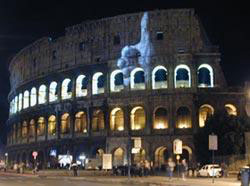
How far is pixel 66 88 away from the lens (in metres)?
76.6

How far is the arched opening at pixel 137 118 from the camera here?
2618 inches

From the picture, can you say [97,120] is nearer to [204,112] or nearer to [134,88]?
[134,88]

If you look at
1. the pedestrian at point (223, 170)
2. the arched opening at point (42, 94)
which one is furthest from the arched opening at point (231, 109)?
the arched opening at point (42, 94)

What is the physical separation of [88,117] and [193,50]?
664 inches

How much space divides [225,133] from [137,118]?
14801 millimetres

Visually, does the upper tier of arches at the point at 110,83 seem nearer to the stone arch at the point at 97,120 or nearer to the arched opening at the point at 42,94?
the arched opening at the point at 42,94

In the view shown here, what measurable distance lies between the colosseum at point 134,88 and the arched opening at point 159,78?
0.13 m

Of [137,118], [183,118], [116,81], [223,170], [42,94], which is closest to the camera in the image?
[223,170]

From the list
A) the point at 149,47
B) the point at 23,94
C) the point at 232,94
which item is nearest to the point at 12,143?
the point at 23,94

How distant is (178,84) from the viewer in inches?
2571

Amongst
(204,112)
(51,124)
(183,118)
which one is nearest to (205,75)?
(204,112)

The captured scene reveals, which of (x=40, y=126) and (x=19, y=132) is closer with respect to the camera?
(x=40, y=126)

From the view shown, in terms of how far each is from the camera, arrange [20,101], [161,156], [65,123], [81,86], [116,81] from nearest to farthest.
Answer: [161,156] → [116,81] → [81,86] → [65,123] → [20,101]

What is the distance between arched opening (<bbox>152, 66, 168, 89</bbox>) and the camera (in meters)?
65.9
